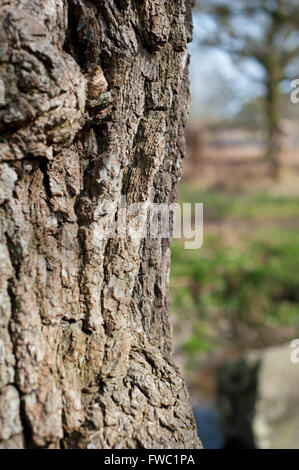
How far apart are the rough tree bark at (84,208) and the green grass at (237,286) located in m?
3.28

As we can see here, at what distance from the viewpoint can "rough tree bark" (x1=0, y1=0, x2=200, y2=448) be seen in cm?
91

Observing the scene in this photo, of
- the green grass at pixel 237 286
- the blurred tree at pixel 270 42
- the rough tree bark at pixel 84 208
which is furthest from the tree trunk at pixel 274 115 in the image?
the rough tree bark at pixel 84 208

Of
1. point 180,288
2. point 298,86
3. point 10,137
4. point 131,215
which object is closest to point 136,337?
point 131,215

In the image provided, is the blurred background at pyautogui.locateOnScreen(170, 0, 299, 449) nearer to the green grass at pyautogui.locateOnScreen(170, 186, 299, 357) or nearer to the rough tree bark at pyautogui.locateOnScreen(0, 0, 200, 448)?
the green grass at pyautogui.locateOnScreen(170, 186, 299, 357)

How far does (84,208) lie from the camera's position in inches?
41.9

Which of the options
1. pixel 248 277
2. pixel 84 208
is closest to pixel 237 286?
pixel 248 277

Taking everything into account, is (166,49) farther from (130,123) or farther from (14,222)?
(14,222)

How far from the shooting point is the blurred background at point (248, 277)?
3189 millimetres

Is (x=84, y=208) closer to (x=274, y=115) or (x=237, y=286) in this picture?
(x=237, y=286)

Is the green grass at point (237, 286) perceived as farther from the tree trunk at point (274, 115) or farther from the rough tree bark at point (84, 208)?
the tree trunk at point (274, 115)

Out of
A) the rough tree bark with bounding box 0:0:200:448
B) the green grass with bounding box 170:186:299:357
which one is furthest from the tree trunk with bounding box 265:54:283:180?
the rough tree bark with bounding box 0:0:200:448

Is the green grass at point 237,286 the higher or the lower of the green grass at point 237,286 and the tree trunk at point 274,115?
the lower

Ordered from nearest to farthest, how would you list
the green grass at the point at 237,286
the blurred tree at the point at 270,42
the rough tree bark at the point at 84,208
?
1. the rough tree bark at the point at 84,208
2. the green grass at the point at 237,286
3. the blurred tree at the point at 270,42

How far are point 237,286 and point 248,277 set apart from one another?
0.15m
